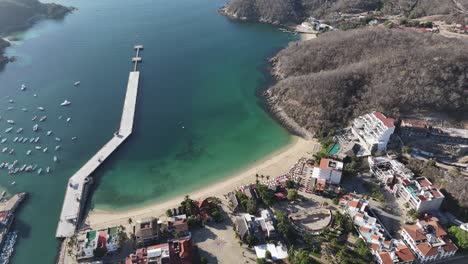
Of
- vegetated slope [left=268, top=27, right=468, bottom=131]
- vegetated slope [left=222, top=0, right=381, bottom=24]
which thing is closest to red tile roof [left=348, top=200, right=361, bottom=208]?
vegetated slope [left=268, top=27, right=468, bottom=131]

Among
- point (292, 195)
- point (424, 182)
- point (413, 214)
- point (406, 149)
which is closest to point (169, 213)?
point (292, 195)

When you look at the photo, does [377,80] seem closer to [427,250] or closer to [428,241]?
[428,241]

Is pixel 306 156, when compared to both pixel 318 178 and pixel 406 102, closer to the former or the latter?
pixel 318 178

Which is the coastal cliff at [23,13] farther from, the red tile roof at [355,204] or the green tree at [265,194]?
the red tile roof at [355,204]

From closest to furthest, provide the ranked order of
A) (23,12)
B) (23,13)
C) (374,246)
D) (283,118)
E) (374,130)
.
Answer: (374,246), (374,130), (283,118), (23,13), (23,12)

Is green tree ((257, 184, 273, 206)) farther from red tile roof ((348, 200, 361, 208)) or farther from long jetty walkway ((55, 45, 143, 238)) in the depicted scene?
long jetty walkway ((55, 45, 143, 238))

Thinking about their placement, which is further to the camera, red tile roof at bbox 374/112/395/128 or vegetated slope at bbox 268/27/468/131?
vegetated slope at bbox 268/27/468/131
